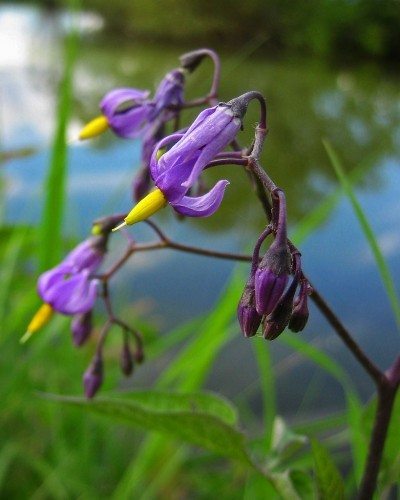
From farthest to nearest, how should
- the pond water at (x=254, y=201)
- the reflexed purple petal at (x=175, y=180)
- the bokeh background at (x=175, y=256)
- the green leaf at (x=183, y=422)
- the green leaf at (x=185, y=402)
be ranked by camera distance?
the pond water at (x=254, y=201)
the bokeh background at (x=175, y=256)
the green leaf at (x=185, y=402)
the green leaf at (x=183, y=422)
the reflexed purple petal at (x=175, y=180)

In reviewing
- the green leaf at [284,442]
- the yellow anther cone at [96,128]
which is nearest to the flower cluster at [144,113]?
the yellow anther cone at [96,128]

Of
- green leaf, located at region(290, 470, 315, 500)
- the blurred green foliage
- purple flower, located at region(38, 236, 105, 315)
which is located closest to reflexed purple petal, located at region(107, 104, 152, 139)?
purple flower, located at region(38, 236, 105, 315)

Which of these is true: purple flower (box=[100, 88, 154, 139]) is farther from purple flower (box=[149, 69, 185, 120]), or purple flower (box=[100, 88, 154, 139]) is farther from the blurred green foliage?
the blurred green foliage

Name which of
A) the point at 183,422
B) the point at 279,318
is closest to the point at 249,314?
the point at 279,318

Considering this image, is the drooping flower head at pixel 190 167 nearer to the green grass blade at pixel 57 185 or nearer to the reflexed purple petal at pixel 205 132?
the reflexed purple petal at pixel 205 132

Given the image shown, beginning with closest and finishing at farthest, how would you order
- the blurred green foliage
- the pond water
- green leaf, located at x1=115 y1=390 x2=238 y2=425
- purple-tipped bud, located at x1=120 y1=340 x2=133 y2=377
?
green leaf, located at x1=115 y1=390 x2=238 y2=425
purple-tipped bud, located at x1=120 y1=340 x2=133 y2=377
the pond water
the blurred green foliage

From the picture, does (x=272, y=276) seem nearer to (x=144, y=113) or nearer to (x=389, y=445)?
(x=144, y=113)
